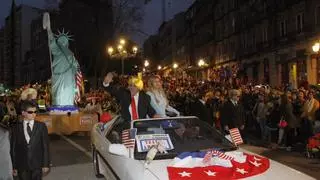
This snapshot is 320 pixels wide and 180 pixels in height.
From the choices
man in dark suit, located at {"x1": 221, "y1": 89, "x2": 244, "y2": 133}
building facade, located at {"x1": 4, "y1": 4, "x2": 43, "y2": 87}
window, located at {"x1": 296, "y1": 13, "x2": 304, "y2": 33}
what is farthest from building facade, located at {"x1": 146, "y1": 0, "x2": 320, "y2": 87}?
building facade, located at {"x1": 4, "y1": 4, "x2": 43, "y2": 87}

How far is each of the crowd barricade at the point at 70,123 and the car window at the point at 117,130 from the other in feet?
33.2

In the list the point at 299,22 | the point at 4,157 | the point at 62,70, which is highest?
the point at 299,22

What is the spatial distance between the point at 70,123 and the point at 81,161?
655 centimetres

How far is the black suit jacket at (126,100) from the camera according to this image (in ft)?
27.7

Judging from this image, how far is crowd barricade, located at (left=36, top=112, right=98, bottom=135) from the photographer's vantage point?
58.6ft

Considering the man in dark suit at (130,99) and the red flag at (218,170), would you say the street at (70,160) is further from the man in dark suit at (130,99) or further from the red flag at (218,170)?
the red flag at (218,170)

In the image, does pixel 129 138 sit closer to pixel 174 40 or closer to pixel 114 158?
A: pixel 114 158

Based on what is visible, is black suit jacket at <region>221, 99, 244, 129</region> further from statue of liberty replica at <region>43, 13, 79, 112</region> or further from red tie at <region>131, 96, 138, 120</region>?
statue of liberty replica at <region>43, 13, 79, 112</region>

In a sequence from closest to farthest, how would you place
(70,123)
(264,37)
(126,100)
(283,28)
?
(126,100) < (70,123) < (283,28) < (264,37)

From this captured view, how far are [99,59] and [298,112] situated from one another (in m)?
37.3

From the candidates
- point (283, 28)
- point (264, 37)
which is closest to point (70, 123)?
point (283, 28)

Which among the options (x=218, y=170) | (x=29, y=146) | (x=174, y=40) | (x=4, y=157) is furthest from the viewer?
(x=174, y=40)

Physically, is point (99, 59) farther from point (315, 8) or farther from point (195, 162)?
point (195, 162)

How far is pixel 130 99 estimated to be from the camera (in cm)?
856
